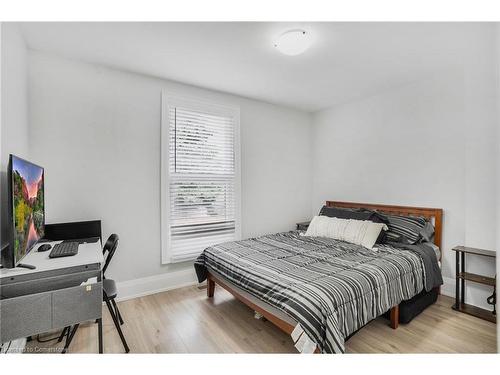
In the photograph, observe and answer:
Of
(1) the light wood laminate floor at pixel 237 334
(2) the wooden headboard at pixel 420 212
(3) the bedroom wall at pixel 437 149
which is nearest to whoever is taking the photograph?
(1) the light wood laminate floor at pixel 237 334

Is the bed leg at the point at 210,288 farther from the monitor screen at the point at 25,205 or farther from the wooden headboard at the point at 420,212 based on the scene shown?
the wooden headboard at the point at 420,212

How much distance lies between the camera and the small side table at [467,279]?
7.88 feet

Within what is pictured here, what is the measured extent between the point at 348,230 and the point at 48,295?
275cm

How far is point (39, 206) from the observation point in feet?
6.42

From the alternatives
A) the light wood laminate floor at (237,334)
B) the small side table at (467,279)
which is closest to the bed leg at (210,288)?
the light wood laminate floor at (237,334)

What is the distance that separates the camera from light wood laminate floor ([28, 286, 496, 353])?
6.50ft

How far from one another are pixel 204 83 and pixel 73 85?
1.37 m

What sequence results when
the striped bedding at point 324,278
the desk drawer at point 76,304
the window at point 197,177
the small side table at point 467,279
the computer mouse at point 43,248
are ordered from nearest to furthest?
the desk drawer at point 76,304 → the striped bedding at point 324,278 → the computer mouse at point 43,248 → the small side table at point 467,279 → the window at point 197,177

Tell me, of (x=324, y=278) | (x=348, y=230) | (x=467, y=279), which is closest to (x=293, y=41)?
(x=324, y=278)

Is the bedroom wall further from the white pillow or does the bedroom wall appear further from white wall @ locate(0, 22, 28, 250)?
white wall @ locate(0, 22, 28, 250)

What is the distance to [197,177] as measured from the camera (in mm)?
3326

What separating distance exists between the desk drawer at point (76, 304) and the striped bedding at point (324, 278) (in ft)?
3.58
